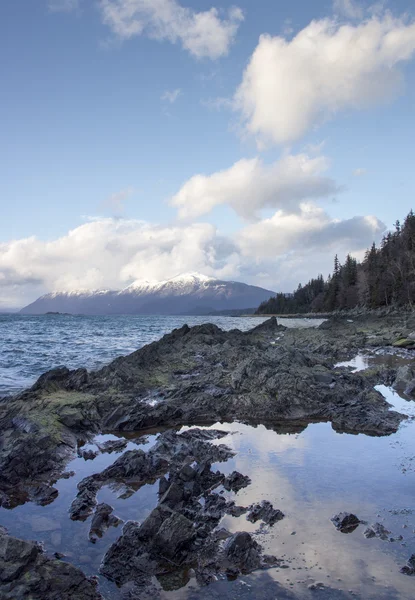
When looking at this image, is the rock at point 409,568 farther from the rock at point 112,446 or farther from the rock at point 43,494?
the rock at point 112,446

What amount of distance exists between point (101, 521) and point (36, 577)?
1.78 meters

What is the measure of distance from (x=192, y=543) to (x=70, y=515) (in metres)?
2.28

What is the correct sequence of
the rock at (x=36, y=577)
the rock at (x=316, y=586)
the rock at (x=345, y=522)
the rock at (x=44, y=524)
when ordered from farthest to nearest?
the rock at (x=44, y=524)
the rock at (x=345, y=522)
the rock at (x=316, y=586)
the rock at (x=36, y=577)

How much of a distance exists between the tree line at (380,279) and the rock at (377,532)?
7129 cm

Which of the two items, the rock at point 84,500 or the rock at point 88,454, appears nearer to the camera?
the rock at point 84,500

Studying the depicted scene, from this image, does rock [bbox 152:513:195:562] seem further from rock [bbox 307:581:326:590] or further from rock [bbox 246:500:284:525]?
rock [bbox 307:581:326:590]

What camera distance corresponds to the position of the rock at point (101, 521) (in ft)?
19.7

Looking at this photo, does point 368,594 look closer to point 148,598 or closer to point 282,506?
point 282,506

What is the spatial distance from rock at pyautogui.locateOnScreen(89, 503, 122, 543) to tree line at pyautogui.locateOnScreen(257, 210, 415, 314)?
239 feet

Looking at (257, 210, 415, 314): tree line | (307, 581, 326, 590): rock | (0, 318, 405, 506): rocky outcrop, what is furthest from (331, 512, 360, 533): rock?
(257, 210, 415, 314): tree line

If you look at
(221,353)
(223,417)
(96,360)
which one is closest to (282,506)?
(223,417)

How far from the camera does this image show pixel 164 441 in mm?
9719

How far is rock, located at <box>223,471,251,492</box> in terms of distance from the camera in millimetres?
7340

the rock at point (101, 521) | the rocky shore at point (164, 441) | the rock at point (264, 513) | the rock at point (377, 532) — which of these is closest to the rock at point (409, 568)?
the rock at point (377, 532)
